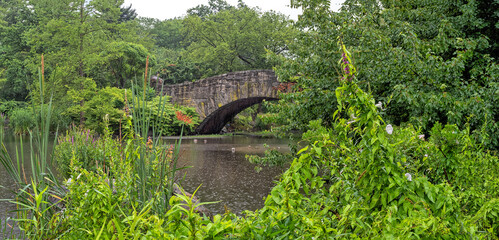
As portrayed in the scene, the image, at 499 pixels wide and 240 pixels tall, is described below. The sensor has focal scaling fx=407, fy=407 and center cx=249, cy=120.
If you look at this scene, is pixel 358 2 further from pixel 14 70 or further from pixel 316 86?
pixel 14 70

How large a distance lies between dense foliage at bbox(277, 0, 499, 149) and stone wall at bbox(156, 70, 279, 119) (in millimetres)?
7725

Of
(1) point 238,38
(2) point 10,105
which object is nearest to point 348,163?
(1) point 238,38

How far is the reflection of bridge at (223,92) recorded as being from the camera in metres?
14.0

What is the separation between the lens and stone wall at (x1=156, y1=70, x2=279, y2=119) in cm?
1399

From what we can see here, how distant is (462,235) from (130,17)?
133 feet

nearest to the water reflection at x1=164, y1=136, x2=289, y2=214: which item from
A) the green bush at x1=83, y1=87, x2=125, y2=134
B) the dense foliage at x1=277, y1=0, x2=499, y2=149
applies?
the dense foliage at x1=277, y1=0, x2=499, y2=149

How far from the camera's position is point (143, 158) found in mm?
2152

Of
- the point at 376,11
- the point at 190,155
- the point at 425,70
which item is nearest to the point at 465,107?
the point at 425,70

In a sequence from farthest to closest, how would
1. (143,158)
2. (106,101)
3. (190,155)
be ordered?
(106,101)
(190,155)
(143,158)

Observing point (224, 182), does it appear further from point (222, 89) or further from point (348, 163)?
point (222, 89)

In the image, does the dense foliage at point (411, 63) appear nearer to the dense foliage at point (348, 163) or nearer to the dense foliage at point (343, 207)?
the dense foliage at point (348, 163)

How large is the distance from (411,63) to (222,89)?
11076mm

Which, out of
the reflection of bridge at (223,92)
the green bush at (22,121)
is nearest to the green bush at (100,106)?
the reflection of bridge at (223,92)

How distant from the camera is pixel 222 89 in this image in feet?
49.6
